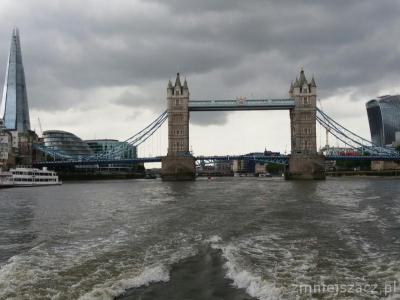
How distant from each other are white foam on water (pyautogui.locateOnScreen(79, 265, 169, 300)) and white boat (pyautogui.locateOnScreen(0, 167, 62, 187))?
172ft

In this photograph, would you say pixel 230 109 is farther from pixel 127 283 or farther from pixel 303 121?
pixel 127 283

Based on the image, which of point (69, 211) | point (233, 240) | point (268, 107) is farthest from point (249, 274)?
point (268, 107)

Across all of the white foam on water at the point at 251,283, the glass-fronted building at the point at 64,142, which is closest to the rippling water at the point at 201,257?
the white foam on water at the point at 251,283

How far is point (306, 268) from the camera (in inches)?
396

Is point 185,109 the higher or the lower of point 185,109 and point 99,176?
the higher

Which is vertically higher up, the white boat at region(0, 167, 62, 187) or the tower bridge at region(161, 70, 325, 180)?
the tower bridge at region(161, 70, 325, 180)

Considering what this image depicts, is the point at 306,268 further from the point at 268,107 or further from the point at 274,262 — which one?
the point at 268,107

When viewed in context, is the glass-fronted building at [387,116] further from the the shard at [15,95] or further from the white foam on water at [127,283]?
the white foam on water at [127,283]

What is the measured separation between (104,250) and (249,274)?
452 centimetres

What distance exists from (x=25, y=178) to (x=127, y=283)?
58686 millimetres

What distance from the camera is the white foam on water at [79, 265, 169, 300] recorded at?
8281 mm

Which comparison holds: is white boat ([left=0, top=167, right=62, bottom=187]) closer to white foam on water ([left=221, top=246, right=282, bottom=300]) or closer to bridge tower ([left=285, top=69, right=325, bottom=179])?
bridge tower ([left=285, top=69, right=325, bottom=179])

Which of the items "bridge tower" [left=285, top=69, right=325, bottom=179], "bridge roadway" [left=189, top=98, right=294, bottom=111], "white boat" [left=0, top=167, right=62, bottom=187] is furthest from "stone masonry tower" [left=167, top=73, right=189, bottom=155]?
"white boat" [left=0, top=167, right=62, bottom=187]

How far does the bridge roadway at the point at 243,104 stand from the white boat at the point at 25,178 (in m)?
33.6
